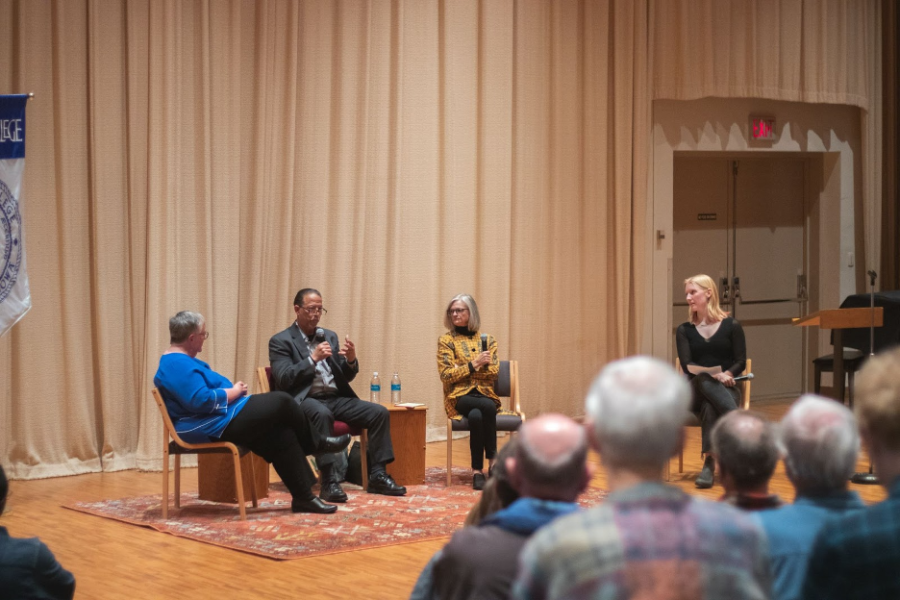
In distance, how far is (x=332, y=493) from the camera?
21.5ft

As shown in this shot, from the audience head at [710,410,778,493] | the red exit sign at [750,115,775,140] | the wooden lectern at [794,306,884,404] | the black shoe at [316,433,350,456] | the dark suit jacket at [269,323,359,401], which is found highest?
the red exit sign at [750,115,775,140]

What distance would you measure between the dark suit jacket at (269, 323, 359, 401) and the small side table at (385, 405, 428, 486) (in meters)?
0.36

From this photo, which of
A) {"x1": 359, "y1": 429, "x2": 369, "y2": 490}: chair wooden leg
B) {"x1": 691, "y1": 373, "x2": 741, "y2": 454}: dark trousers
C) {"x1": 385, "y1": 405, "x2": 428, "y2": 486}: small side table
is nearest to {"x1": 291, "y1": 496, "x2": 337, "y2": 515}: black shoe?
{"x1": 359, "y1": 429, "x2": 369, "y2": 490}: chair wooden leg

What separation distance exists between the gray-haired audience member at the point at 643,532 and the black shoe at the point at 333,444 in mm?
4798

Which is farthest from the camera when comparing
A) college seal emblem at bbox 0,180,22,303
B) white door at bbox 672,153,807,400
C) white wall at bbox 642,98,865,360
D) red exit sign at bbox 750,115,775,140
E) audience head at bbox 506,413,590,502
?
white door at bbox 672,153,807,400

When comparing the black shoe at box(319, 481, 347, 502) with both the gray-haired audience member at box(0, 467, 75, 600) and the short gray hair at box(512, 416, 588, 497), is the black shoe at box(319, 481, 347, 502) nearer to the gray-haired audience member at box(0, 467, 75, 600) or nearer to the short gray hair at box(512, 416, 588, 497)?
the gray-haired audience member at box(0, 467, 75, 600)

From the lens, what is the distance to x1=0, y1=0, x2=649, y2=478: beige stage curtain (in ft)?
24.3

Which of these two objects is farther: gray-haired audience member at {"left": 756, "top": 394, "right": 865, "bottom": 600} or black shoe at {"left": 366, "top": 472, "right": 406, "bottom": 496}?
black shoe at {"left": 366, "top": 472, "right": 406, "bottom": 496}

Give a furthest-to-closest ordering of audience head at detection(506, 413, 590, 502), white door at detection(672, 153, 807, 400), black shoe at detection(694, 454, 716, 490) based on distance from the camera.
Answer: white door at detection(672, 153, 807, 400) < black shoe at detection(694, 454, 716, 490) < audience head at detection(506, 413, 590, 502)

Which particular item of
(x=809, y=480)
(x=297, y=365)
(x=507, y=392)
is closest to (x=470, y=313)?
(x=507, y=392)

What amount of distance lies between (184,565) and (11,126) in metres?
2.69

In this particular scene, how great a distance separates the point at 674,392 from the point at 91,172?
641cm

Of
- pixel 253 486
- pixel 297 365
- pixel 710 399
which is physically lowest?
pixel 253 486

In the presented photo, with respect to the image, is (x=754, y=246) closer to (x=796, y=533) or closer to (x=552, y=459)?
(x=796, y=533)
